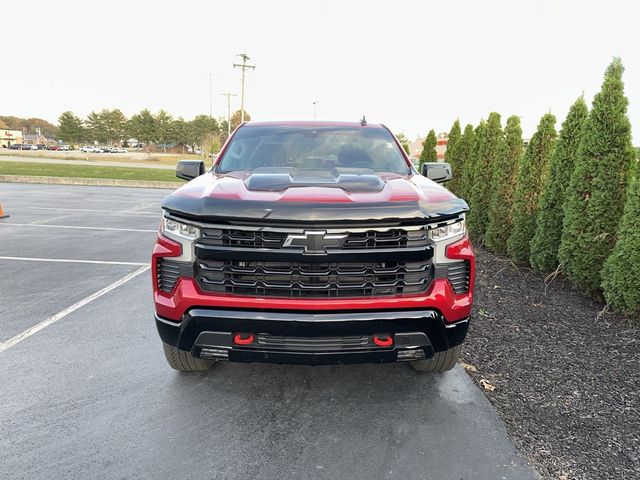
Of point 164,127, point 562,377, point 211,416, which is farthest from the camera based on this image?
point 164,127

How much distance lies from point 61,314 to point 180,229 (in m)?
2.75

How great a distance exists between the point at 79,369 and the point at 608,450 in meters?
3.57

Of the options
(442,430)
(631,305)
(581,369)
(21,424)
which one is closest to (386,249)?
(442,430)

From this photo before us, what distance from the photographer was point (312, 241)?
A: 7.88ft

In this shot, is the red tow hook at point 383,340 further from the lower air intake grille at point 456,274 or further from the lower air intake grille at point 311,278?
the lower air intake grille at point 456,274

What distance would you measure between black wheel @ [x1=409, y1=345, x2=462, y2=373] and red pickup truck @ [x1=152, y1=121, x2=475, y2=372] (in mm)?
426

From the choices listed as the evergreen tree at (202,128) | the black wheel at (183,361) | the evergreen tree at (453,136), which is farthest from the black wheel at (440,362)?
the evergreen tree at (202,128)

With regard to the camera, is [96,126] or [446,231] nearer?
[446,231]

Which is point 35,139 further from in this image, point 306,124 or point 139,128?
point 306,124

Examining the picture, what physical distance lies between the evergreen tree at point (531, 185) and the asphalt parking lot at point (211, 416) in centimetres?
347

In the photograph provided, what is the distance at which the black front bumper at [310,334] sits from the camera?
2414mm

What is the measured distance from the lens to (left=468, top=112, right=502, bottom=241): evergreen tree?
25.5 feet

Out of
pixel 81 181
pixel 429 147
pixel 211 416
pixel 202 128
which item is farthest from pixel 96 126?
pixel 211 416

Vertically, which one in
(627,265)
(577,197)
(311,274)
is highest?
(577,197)
